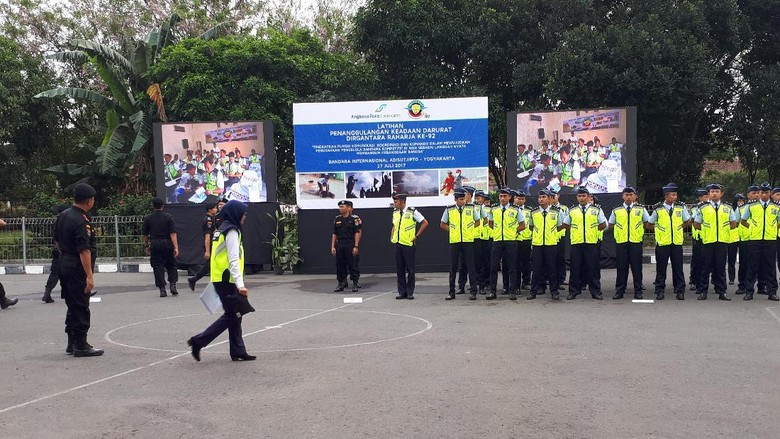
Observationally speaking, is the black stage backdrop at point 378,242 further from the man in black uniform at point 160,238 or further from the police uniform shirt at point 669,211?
the police uniform shirt at point 669,211

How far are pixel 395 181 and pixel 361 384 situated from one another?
38.7 ft

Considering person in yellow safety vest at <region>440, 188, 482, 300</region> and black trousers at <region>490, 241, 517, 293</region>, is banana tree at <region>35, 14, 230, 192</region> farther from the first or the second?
black trousers at <region>490, 241, 517, 293</region>

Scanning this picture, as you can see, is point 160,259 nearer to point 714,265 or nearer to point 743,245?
point 714,265

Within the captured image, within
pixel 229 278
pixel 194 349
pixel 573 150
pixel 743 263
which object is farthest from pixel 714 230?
pixel 194 349

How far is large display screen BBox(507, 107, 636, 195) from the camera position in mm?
17969

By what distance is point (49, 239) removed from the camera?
21812 mm

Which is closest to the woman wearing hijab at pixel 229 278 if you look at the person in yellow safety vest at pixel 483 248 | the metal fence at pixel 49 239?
the person in yellow safety vest at pixel 483 248

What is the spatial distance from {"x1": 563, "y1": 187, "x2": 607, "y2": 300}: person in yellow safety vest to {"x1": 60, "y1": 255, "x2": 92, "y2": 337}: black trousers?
7.95 meters

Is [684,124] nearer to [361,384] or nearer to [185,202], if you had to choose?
[185,202]

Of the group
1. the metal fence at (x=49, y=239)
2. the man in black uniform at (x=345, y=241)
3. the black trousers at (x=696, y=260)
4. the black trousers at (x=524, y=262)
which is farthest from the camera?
the metal fence at (x=49, y=239)

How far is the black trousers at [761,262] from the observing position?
A: 12.6 m

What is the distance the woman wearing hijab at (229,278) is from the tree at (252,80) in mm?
17970

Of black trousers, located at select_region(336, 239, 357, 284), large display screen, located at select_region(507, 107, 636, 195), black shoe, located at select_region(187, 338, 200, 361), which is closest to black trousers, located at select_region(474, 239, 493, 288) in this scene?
black trousers, located at select_region(336, 239, 357, 284)

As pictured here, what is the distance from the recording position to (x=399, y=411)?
19.2 ft
